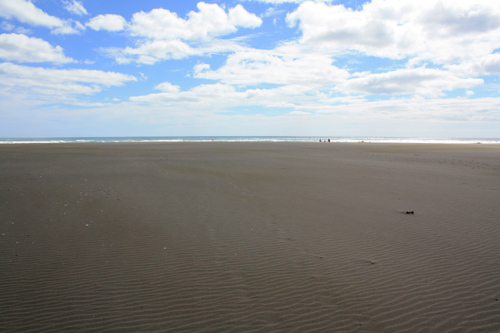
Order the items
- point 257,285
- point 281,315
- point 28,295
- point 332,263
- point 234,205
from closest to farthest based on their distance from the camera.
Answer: point 281,315 → point 28,295 → point 257,285 → point 332,263 → point 234,205

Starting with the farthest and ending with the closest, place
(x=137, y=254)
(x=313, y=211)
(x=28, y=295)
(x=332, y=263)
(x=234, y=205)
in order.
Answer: (x=234, y=205), (x=313, y=211), (x=137, y=254), (x=332, y=263), (x=28, y=295)

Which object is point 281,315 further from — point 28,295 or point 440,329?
point 28,295

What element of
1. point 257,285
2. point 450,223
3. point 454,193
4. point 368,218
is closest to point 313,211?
point 368,218

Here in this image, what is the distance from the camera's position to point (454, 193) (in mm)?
11555

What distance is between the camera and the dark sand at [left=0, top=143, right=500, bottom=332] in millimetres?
3924

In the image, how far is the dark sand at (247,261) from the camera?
3.92m

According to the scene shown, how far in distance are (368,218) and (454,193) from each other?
5605 millimetres

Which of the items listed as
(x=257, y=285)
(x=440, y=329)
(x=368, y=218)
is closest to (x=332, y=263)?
(x=257, y=285)

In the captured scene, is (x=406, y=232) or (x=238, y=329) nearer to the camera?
(x=238, y=329)

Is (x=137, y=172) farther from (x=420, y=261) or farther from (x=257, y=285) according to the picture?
(x=420, y=261)

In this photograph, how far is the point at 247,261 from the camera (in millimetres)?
5574

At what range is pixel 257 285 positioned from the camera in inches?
185

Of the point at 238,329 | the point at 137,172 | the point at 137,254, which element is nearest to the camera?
the point at 238,329

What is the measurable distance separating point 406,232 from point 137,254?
19.9 ft
